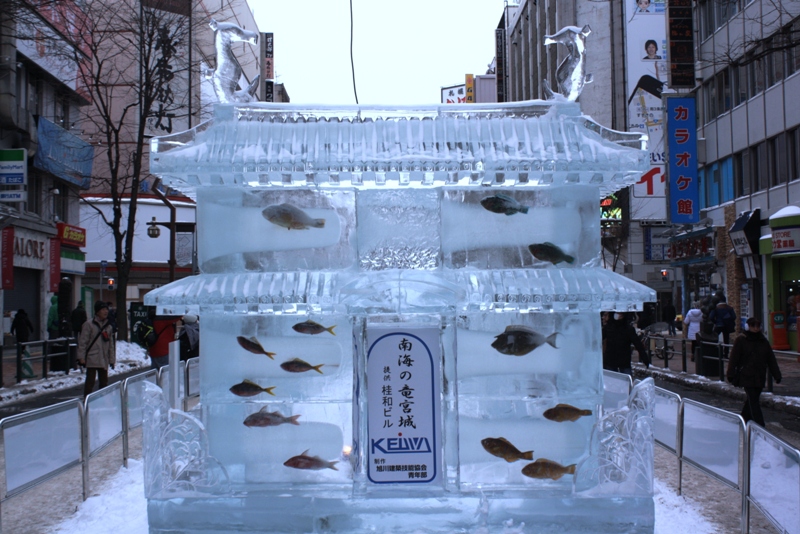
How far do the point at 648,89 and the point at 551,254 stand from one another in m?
34.1

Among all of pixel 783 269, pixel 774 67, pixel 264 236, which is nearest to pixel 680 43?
pixel 774 67

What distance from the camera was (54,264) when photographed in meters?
31.3

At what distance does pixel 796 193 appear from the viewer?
2189cm

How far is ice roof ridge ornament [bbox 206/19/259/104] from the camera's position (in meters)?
7.23

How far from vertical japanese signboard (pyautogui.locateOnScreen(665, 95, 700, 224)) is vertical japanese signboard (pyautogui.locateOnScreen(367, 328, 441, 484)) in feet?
71.7

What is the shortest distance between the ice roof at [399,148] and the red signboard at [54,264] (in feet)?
88.2

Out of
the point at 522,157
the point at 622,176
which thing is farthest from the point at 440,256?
the point at 622,176

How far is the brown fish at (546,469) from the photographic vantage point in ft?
21.8

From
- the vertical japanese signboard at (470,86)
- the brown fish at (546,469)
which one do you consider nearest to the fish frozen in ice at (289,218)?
the brown fish at (546,469)

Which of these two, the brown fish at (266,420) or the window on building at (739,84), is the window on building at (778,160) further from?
the brown fish at (266,420)

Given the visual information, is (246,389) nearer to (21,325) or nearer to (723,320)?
(723,320)

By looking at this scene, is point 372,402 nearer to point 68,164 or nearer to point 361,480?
point 361,480

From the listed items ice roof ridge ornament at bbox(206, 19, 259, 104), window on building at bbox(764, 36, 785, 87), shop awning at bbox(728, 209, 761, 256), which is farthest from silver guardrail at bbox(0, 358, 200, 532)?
window on building at bbox(764, 36, 785, 87)

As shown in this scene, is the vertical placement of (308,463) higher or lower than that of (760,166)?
lower
